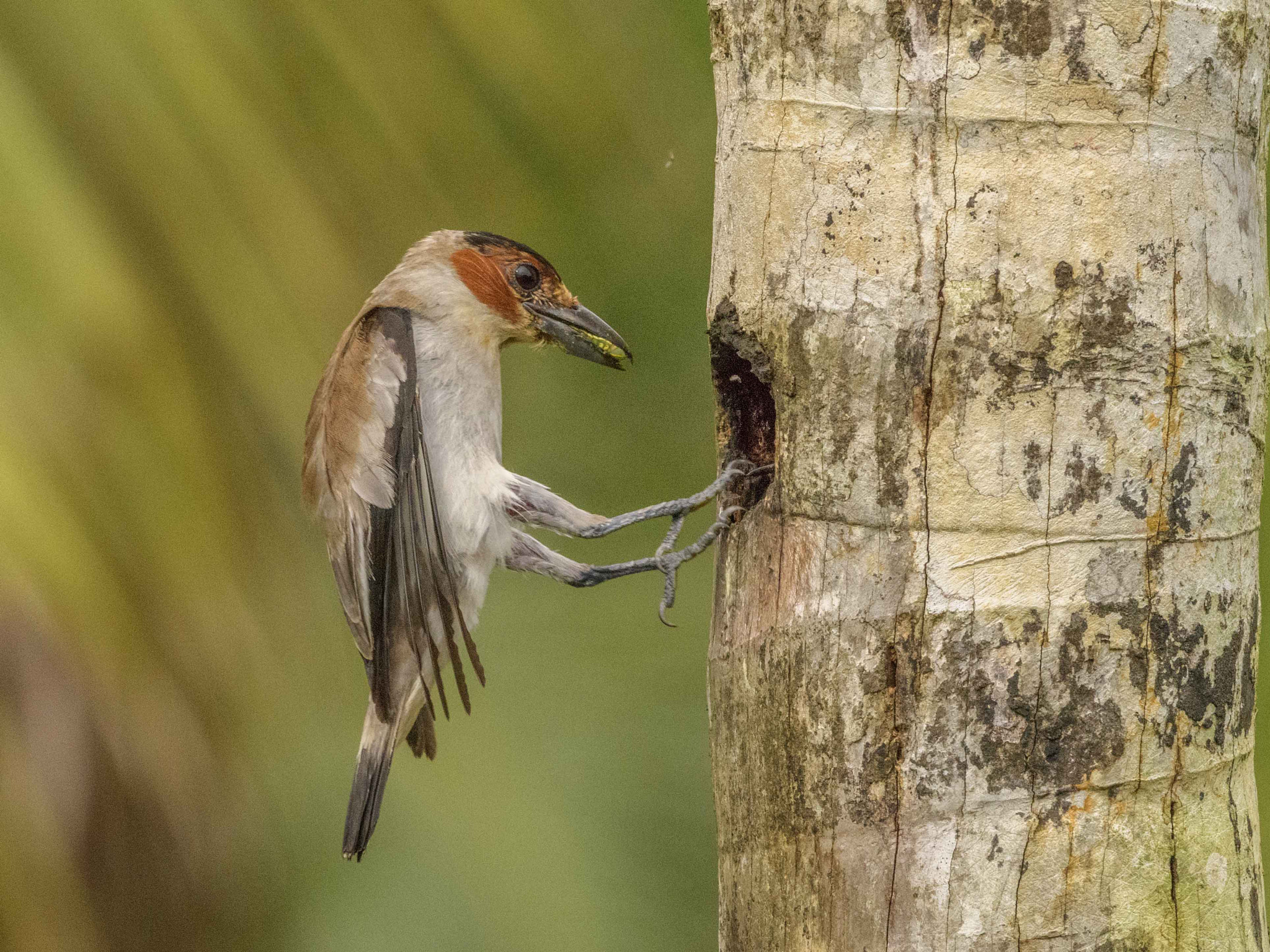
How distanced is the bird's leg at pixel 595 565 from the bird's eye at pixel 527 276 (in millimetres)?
623

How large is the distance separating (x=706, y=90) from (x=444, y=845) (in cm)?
265

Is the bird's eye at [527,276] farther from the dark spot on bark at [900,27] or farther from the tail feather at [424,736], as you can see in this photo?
the dark spot on bark at [900,27]

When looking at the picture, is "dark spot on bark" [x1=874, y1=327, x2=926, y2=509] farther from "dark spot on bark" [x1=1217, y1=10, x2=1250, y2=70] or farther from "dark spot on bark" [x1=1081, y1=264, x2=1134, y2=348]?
"dark spot on bark" [x1=1217, y1=10, x2=1250, y2=70]

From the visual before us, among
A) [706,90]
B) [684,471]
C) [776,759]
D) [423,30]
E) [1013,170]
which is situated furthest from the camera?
[684,471]

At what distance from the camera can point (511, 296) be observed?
3.20 meters

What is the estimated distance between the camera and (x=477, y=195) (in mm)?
4219

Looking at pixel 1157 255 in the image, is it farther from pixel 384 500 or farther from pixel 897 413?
pixel 384 500

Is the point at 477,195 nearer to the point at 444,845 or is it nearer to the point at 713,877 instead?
the point at 444,845

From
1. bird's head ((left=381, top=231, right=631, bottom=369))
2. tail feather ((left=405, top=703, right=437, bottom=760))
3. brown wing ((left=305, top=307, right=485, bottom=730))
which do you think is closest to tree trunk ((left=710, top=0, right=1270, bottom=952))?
brown wing ((left=305, top=307, right=485, bottom=730))

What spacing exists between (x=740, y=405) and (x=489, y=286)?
1147mm

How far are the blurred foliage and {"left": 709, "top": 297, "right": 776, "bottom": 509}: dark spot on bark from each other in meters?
1.76

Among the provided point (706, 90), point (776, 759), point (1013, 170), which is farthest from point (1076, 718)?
point (706, 90)

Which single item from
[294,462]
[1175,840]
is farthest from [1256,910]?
[294,462]

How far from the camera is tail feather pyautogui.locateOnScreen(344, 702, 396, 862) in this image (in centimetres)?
302
